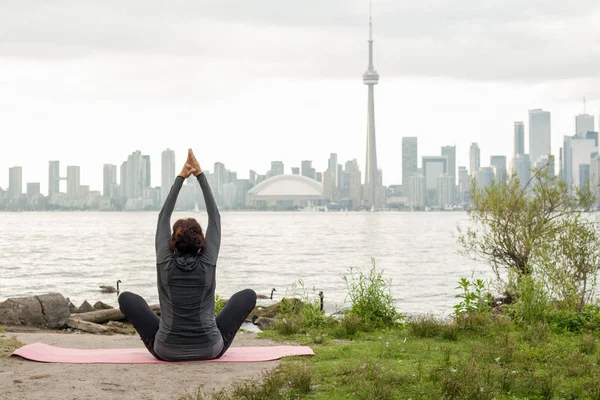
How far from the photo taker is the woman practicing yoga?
278 inches

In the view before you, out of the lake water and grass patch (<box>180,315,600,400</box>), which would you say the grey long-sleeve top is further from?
the lake water

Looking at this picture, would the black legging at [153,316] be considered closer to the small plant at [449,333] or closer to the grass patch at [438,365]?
the grass patch at [438,365]

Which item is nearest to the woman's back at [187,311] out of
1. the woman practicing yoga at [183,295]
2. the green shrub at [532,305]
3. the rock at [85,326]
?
the woman practicing yoga at [183,295]

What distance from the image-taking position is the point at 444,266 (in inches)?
1667

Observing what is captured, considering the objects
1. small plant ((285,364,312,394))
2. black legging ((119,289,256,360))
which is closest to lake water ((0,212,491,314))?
black legging ((119,289,256,360))

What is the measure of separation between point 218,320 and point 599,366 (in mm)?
3650

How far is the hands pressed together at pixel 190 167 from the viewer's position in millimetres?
7453

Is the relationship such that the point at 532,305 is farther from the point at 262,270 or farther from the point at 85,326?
the point at 262,270

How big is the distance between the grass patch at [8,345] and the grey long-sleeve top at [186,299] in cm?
176

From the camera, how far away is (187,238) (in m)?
7.01

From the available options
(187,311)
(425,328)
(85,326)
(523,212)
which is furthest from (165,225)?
(523,212)

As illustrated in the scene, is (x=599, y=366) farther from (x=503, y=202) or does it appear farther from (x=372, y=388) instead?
(x=503, y=202)

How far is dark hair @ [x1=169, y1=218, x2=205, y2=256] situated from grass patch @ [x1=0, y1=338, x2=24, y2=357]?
225cm

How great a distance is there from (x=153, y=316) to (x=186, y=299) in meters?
0.58
